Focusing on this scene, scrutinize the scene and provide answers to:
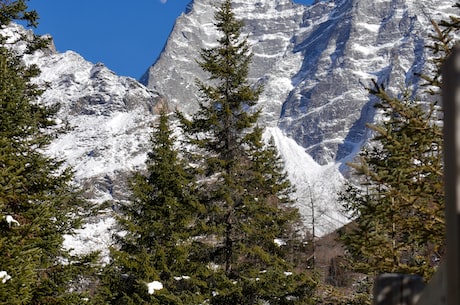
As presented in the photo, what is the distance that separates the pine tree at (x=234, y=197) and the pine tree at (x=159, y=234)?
550 millimetres

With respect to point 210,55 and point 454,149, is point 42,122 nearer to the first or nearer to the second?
point 210,55

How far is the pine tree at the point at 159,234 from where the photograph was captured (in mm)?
15109

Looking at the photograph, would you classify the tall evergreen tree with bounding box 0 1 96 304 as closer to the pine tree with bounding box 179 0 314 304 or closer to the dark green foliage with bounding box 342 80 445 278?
the dark green foliage with bounding box 342 80 445 278

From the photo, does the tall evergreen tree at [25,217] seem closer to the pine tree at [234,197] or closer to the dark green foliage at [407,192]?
the dark green foliage at [407,192]

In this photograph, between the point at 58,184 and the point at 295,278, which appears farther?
the point at 295,278

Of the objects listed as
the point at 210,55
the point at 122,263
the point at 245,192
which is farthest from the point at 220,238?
the point at 210,55

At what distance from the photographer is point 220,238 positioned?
15.1 m

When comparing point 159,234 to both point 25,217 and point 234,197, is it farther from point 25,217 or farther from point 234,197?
point 25,217

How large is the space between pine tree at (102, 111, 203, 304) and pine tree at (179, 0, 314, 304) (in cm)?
55

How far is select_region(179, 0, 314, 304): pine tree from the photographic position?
47.4ft

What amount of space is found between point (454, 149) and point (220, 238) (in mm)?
14442

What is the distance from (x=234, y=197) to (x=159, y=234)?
260cm

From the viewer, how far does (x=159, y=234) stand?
1606 cm

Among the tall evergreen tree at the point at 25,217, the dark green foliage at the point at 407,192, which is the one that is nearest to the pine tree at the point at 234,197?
the tall evergreen tree at the point at 25,217
